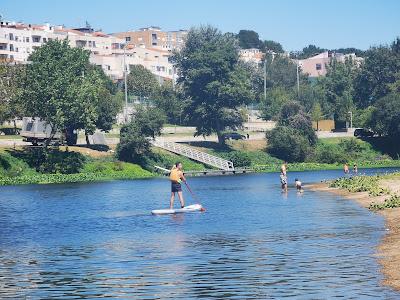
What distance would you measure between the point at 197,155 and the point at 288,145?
14.0 metres

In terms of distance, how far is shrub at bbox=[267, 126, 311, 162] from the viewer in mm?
127750

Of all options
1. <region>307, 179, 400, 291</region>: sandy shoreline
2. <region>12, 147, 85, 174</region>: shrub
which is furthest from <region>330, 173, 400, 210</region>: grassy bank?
<region>12, 147, 85, 174</region>: shrub

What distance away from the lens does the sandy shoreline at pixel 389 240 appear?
27312 mm

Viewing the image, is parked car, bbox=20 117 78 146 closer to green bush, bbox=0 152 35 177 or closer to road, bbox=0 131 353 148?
A: green bush, bbox=0 152 35 177

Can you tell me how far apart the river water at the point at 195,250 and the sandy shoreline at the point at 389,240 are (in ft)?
1.29

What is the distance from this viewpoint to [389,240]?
35844 mm

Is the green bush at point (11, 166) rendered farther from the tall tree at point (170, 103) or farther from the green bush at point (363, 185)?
the tall tree at point (170, 103)

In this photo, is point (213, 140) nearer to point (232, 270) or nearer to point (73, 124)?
point (73, 124)

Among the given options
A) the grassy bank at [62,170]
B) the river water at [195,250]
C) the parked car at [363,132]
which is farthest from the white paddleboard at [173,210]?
the parked car at [363,132]

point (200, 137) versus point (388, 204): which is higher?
point (200, 137)

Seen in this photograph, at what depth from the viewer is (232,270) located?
29.8 meters

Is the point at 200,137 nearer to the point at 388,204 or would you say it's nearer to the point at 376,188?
the point at 376,188

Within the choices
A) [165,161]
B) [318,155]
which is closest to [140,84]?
[318,155]

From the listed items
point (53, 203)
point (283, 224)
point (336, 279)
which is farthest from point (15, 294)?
point (53, 203)
